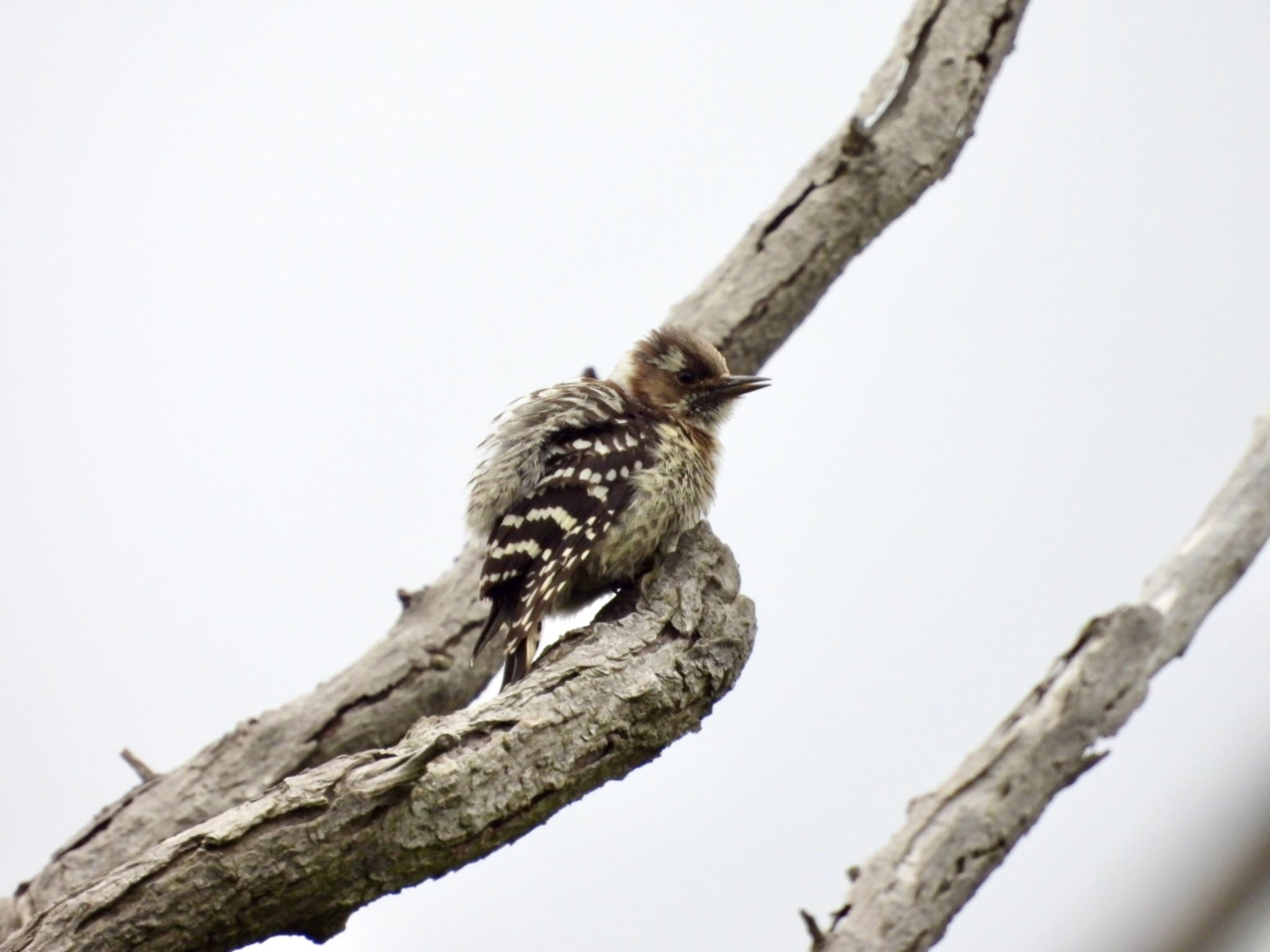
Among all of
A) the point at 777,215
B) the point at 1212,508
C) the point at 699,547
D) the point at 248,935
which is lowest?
the point at 248,935

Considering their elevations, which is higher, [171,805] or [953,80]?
[953,80]

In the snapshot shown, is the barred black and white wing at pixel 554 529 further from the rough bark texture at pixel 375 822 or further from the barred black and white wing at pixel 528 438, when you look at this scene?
the rough bark texture at pixel 375 822

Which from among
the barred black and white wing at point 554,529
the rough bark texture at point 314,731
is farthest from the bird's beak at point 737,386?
the rough bark texture at point 314,731

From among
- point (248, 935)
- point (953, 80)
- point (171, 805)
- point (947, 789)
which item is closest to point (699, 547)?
point (947, 789)

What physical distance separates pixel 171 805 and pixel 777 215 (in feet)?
10.1

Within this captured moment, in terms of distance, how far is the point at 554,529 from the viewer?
12.7 ft

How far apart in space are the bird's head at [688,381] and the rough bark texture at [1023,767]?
1.54 m

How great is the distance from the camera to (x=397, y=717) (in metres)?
4.64

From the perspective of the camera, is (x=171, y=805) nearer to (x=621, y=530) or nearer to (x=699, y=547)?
(x=621, y=530)

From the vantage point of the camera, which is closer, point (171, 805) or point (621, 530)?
point (621, 530)

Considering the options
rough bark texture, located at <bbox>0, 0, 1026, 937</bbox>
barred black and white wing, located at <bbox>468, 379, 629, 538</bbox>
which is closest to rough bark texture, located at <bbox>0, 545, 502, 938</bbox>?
rough bark texture, located at <bbox>0, 0, 1026, 937</bbox>

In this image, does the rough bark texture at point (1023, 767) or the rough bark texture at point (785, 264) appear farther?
the rough bark texture at point (785, 264)

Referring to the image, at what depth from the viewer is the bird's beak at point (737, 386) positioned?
465 cm

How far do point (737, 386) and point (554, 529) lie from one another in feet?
3.63
